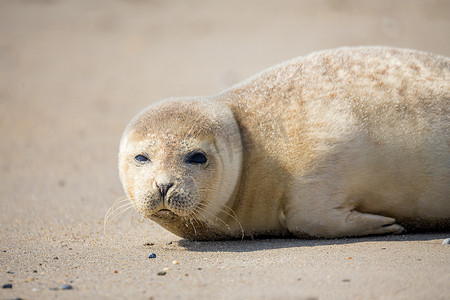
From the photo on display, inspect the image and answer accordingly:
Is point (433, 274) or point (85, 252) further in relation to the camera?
point (85, 252)

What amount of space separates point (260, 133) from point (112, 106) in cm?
572

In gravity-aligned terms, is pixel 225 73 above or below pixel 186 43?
below

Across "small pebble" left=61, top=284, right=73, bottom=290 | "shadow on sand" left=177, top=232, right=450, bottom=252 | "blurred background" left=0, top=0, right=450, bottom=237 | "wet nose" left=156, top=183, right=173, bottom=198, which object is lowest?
"small pebble" left=61, top=284, right=73, bottom=290

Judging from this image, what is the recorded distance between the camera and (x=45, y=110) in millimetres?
9438

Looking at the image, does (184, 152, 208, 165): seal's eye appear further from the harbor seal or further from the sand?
the sand

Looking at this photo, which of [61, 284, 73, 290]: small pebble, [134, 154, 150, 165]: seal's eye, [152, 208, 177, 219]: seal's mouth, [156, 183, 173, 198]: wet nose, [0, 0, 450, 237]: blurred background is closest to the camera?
[61, 284, 73, 290]: small pebble

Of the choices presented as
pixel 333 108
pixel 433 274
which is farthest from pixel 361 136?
pixel 433 274

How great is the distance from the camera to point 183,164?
386cm

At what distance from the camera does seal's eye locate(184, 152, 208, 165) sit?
392cm

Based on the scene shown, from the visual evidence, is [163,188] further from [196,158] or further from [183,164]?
[196,158]

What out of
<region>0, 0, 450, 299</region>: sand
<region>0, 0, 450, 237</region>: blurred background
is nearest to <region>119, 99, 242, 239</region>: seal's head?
<region>0, 0, 450, 299</region>: sand

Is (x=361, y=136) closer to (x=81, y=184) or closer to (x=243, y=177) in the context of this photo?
(x=243, y=177)

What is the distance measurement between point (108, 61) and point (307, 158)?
8636mm

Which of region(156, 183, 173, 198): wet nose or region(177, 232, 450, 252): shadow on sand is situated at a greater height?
region(156, 183, 173, 198): wet nose
